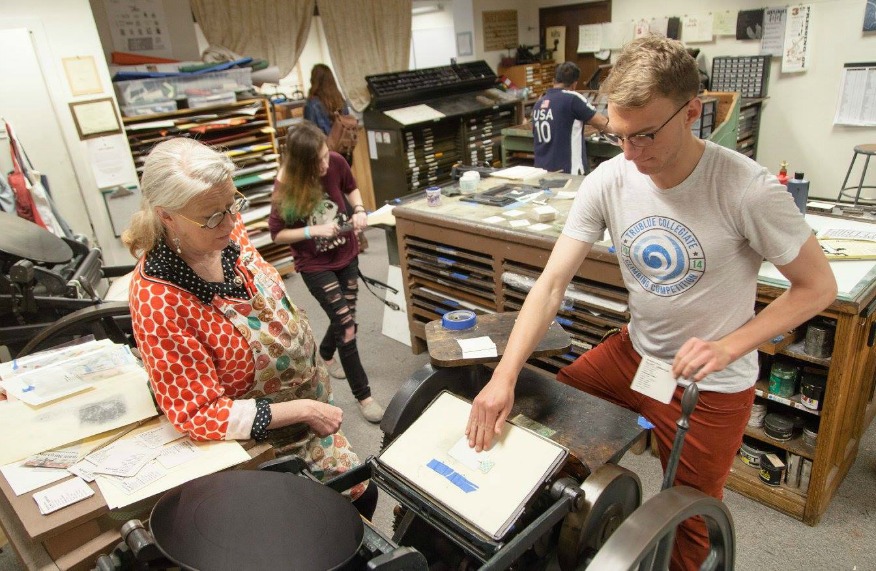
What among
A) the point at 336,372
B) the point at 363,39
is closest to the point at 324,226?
the point at 336,372

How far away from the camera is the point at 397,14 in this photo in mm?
5828

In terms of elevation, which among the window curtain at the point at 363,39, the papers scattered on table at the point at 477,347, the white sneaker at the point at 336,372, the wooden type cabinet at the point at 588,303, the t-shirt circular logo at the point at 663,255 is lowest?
the white sneaker at the point at 336,372

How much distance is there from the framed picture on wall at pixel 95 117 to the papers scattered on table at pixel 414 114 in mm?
2284

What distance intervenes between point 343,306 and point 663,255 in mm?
1633

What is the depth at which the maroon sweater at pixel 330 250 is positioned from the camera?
2609 mm

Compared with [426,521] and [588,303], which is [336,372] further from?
[426,521]

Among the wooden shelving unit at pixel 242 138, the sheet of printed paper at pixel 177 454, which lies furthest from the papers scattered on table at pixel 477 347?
the wooden shelving unit at pixel 242 138

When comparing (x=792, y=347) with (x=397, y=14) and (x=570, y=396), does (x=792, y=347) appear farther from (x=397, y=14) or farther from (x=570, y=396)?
(x=397, y=14)

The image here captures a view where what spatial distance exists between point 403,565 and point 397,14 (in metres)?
5.83

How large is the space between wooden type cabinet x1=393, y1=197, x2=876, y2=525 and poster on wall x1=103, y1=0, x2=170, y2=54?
2.77 metres

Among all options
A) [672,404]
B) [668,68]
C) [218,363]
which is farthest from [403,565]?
[668,68]

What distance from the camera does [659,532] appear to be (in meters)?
0.95

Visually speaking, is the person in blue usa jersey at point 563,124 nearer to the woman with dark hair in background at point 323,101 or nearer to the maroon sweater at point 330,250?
the woman with dark hair in background at point 323,101

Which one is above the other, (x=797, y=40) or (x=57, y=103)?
(x=57, y=103)
